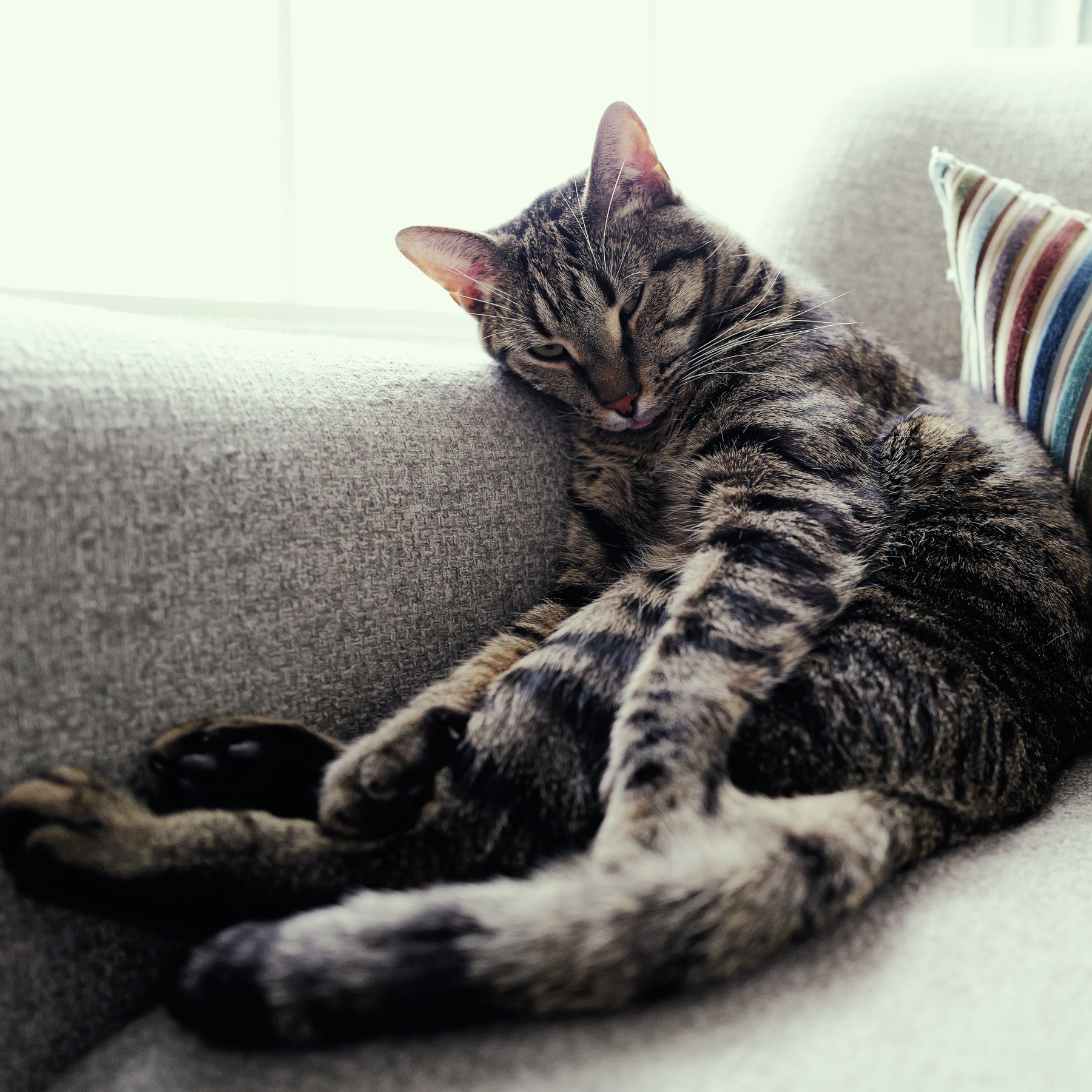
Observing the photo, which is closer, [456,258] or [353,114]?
[456,258]

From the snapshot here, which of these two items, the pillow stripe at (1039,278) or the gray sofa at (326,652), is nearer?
the gray sofa at (326,652)

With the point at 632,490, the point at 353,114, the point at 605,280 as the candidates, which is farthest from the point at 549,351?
Result: the point at 353,114

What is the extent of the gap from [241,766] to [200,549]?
20 cm

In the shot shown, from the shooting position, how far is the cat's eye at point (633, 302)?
1091 mm

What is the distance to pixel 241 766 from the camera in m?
0.72

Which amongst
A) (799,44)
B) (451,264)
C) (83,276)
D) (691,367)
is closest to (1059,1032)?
(691,367)

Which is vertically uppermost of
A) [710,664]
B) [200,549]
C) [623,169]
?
[623,169]

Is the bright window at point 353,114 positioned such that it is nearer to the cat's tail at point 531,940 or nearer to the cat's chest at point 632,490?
the cat's chest at point 632,490

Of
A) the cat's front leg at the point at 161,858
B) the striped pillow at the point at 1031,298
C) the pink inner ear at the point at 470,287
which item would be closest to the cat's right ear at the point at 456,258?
the pink inner ear at the point at 470,287

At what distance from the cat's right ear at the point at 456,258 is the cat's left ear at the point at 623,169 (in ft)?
0.55

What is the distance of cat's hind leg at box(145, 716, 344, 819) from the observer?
2.27 ft

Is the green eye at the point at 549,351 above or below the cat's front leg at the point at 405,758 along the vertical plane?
above

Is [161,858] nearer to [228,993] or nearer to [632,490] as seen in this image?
[228,993]

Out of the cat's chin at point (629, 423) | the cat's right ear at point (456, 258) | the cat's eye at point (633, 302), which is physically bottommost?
the cat's chin at point (629, 423)
